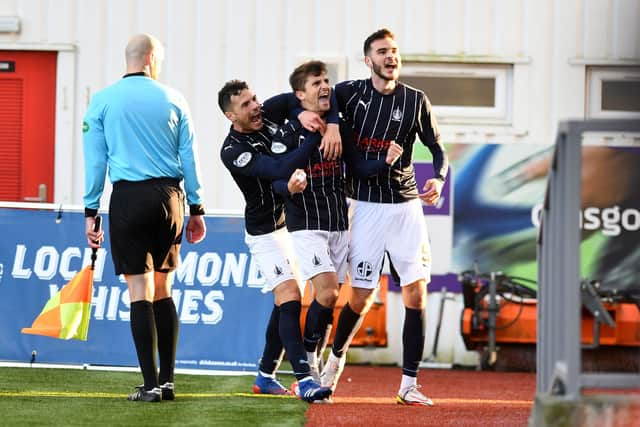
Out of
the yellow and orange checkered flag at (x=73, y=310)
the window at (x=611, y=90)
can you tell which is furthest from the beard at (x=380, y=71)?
the window at (x=611, y=90)

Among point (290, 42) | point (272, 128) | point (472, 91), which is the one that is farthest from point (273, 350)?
point (472, 91)

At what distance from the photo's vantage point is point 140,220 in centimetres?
684

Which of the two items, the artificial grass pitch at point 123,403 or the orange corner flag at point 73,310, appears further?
the orange corner flag at point 73,310

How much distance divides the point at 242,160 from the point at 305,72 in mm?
596

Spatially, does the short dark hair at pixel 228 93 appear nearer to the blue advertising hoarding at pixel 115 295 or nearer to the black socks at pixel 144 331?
the black socks at pixel 144 331

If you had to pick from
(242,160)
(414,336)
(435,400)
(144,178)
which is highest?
(242,160)

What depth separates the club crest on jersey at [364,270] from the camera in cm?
739

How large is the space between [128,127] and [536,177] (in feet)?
16.5

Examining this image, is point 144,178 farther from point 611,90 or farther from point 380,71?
point 611,90

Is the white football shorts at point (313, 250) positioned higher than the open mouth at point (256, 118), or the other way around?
the open mouth at point (256, 118)

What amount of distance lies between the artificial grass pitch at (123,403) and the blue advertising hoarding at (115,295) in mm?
143

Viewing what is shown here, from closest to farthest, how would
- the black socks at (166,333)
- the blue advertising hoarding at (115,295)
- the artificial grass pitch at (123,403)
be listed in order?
the artificial grass pitch at (123,403) → the black socks at (166,333) → the blue advertising hoarding at (115,295)

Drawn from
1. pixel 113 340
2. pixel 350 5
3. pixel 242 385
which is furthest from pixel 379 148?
pixel 350 5

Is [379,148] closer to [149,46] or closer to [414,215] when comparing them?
[414,215]
